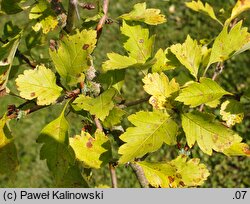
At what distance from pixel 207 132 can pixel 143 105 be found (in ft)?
8.33

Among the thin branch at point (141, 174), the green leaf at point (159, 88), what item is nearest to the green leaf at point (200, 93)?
the green leaf at point (159, 88)

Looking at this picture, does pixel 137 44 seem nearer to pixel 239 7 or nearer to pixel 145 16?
pixel 145 16

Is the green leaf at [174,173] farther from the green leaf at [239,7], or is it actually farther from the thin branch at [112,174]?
the green leaf at [239,7]

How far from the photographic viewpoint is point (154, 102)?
1.33 m

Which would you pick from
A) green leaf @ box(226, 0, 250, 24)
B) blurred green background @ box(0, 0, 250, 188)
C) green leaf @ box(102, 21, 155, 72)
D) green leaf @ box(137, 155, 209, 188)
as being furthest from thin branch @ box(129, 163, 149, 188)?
blurred green background @ box(0, 0, 250, 188)

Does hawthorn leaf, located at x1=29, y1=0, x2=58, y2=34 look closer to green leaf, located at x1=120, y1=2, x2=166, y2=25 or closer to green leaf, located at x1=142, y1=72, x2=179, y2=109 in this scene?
green leaf, located at x1=120, y1=2, x2=166, y2=25

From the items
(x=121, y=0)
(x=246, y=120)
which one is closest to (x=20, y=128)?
(x=121, y=0)

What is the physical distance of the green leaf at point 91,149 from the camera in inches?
54.3

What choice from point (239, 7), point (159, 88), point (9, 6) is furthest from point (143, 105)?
point (159, 88)

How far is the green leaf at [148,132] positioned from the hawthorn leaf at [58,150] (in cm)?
18

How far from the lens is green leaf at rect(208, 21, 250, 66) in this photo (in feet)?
4.52

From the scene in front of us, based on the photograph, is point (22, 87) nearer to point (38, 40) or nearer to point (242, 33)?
point (38, 40)

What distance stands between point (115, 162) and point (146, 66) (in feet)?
1.11

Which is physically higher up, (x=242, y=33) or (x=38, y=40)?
(x=242, y=33)
